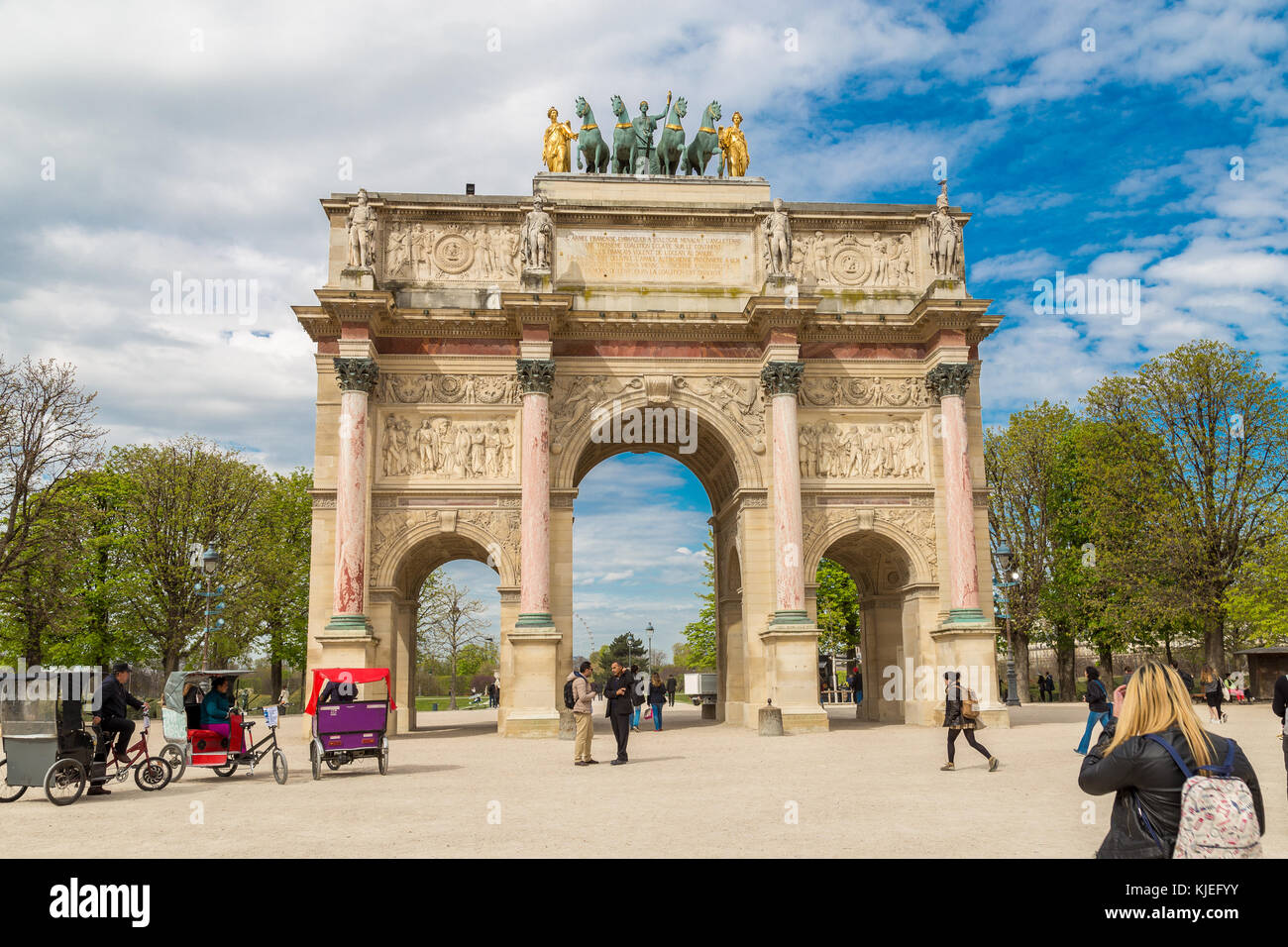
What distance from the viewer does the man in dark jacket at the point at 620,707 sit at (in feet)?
61.5

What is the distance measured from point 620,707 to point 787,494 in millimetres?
12266

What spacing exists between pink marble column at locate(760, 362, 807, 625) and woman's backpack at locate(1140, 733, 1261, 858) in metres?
24.4

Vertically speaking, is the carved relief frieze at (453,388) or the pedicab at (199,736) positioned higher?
the carved relief frieze at (453,388)

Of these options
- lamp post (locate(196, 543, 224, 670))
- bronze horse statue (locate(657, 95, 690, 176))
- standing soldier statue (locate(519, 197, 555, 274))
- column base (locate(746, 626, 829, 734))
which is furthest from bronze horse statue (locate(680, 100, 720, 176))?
lamp post (locate(196, 543, 224, 670))

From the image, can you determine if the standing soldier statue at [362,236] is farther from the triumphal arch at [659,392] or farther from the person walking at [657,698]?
the person walking at [657,698]

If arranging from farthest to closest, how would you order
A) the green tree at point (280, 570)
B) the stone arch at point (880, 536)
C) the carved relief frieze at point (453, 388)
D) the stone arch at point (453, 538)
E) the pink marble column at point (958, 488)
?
the green tree at point (280, 570)
the carved relief frieze at point (453, 388)
the stone arch at point (880, 536)
the stone arch at point (453, 538)
the pink marble column at point (958, 488)

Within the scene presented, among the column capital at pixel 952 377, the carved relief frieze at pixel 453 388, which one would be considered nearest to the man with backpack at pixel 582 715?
the carved relief frieze at pixel 453 388

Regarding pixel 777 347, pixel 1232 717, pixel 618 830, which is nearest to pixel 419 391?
pixel 777 347

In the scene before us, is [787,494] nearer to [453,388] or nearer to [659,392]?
[659,392]

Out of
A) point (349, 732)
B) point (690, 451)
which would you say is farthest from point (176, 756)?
point (690, 451)

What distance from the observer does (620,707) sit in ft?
62.0

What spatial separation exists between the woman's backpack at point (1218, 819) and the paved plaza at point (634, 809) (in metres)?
4.64

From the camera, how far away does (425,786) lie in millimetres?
15469
